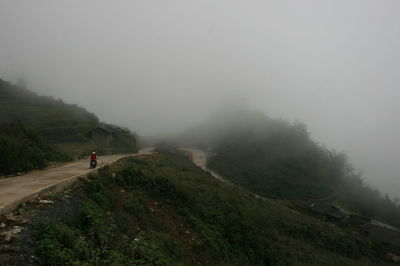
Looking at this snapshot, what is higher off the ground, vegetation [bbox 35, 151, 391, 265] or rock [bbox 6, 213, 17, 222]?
rock [bbox 6, 213, 17, 222]

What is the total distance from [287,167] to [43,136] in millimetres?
54904

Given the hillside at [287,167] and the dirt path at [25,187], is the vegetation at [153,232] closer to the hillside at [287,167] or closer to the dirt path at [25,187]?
the dirt path at [25,187]

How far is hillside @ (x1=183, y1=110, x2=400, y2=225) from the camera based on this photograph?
67.2 m

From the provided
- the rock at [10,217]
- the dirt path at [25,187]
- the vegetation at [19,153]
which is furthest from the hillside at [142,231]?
the vegetation at [19,153]

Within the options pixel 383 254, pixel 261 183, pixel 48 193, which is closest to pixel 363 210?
pixel 261 183

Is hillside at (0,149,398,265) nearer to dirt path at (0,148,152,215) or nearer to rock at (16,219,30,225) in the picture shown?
rock at (16,219,30,225)

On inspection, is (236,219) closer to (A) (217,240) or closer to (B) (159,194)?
(A) (217,240)

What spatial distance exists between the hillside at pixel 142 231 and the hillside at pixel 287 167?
44035 millimetres

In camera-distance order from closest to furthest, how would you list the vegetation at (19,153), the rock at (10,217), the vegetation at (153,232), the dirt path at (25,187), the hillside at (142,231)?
the hillside at (142,231) < the vegetation at (153,232) < the rock at (10,217) < the dirt path at (25,187) < the vegetation at (19,153)

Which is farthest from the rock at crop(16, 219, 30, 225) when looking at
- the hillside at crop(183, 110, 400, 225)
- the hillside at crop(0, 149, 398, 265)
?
the hillside at crop(183, 110, 400, 225)

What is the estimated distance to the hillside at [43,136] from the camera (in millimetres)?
17391

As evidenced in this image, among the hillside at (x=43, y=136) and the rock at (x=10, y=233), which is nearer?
the rock at (x=10, y=233)

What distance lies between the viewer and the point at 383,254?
120ft

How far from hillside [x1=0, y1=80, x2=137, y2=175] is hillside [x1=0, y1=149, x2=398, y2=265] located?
510 centimetres
